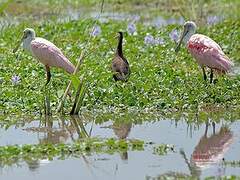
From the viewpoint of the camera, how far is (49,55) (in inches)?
495

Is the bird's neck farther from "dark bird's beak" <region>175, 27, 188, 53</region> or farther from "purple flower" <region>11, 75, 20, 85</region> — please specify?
"dark bird's beak" <region>175, 27, 188, 53</region>

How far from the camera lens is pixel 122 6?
2358 cm

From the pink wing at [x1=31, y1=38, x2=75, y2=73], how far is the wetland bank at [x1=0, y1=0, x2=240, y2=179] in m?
0.25

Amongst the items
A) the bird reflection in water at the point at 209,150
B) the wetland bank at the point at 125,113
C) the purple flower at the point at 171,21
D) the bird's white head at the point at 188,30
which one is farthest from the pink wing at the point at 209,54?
the purple flower at the point at 171,21

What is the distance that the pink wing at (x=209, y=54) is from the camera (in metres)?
12.6

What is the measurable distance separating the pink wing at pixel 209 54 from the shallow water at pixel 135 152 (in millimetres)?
1980

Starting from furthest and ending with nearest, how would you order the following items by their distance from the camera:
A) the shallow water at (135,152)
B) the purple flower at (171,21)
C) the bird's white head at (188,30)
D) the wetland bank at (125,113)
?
the purple flower at (171,21)
the bird's white head at (188,30)
the wetland bank at (125,113)
the shallow water at (135,152)

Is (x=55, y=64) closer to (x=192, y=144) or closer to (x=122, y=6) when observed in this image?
(x=192, y=144)

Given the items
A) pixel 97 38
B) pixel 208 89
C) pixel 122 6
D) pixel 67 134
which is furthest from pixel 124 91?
pixel 122 6

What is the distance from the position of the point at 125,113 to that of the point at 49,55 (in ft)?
6.23

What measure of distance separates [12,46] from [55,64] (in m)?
3.07

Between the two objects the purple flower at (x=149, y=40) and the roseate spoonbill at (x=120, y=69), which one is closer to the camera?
the roseate spoonbill at (x=120, y=69)

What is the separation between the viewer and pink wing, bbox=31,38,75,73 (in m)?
12.4

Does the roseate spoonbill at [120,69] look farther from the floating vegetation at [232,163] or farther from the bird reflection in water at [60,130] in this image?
the floating vegetation at [232,163]
